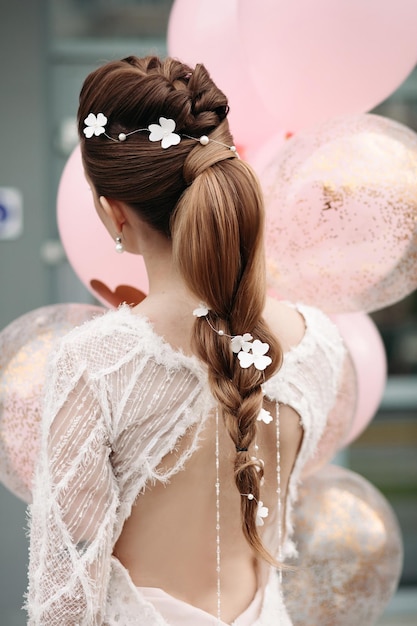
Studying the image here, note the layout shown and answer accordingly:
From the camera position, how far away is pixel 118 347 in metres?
1.17

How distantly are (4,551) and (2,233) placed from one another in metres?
1.17

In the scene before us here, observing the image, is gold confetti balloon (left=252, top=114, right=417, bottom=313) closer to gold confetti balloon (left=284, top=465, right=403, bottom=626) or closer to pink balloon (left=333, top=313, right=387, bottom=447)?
pink balloon (left=333, top=313, right=387, bottom=447)

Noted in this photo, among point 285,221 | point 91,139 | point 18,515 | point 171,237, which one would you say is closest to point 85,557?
point 171,237

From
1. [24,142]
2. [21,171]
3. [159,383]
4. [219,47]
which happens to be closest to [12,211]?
[21,171]

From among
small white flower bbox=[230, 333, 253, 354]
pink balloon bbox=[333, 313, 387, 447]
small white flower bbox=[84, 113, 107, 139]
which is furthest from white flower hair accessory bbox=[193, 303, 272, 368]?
pink balloon bbox=[333, 313, 387, 447]

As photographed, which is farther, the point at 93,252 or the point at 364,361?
the point at 364,361

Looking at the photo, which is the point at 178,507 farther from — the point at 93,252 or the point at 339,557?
the point at 339,557

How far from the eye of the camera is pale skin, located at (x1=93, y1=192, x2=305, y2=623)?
1202 mm

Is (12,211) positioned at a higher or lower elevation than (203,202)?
lower

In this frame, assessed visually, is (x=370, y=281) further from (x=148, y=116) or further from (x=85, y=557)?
(x=85, y=557)

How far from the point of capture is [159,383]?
1.18 meters

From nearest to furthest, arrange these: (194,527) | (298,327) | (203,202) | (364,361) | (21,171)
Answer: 1. (203,202)
2. (194,527)
3. (298,327)
4. (364,361)
5. (21,171)

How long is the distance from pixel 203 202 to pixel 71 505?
1.37 feet

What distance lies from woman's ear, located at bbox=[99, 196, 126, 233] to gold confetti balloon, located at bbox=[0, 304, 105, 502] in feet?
1.37
